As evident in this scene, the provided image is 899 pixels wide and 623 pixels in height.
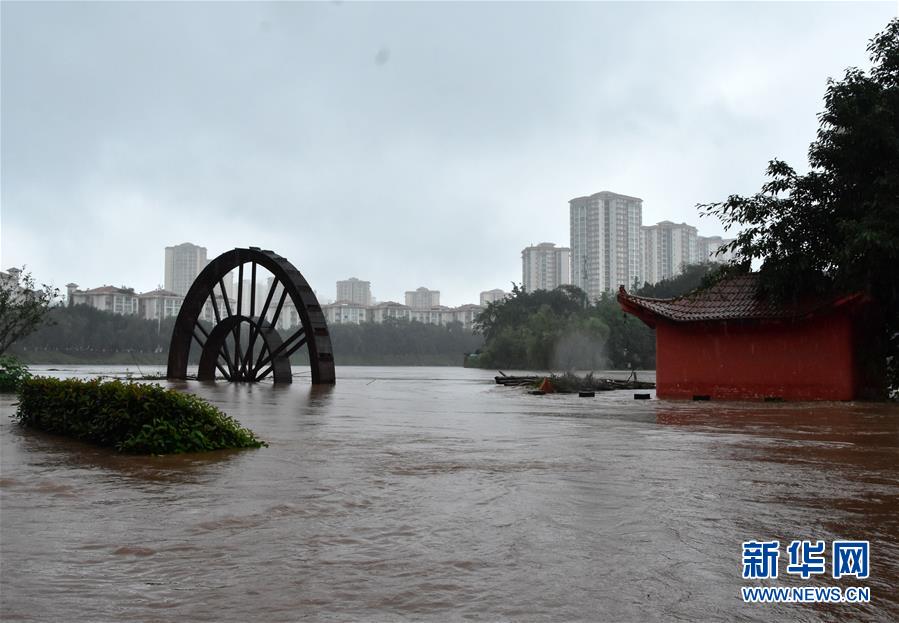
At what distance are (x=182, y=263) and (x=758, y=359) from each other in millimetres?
110109

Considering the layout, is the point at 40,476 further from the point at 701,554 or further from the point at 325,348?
the point at 325,348

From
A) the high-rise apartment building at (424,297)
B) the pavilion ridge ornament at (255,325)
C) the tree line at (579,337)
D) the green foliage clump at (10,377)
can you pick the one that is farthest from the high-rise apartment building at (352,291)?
the green foliage clump at (10,377)

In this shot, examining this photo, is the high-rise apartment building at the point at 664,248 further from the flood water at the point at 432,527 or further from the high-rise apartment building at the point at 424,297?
the flood water at the point at 432,527

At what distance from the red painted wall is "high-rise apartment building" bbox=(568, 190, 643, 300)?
3294 inches

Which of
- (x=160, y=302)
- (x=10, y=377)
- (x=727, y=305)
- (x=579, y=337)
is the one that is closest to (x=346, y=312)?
(x=160, y=302)

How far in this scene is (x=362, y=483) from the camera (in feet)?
17.8

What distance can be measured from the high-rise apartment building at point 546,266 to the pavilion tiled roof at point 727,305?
99.7 meters

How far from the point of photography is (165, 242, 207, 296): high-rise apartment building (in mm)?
114875

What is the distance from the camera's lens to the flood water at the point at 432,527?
288cm

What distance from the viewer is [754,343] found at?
17.4 m

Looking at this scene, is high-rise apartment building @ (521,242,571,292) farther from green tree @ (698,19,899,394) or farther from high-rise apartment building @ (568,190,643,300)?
green tree @ (698,19,899,394)

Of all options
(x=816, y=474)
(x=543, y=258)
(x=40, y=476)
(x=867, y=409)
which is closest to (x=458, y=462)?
(x=816, y=474)

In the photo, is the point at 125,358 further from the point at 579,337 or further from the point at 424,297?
the point at 424,297

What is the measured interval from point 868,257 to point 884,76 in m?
5.01
